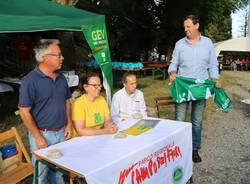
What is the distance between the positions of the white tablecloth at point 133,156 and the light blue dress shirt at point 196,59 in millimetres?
1017

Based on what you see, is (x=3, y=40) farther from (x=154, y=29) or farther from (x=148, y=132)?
(x=154, y=29)

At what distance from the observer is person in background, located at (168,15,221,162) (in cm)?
414

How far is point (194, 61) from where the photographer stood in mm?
4184

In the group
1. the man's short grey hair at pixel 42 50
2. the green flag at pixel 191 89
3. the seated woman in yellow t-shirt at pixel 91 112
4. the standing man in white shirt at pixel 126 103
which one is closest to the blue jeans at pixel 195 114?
the green flag at pixel 191 89

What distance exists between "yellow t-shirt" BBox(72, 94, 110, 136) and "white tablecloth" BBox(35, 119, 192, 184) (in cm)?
25

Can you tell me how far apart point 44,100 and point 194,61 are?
85.8 inches

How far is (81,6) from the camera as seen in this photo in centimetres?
1673

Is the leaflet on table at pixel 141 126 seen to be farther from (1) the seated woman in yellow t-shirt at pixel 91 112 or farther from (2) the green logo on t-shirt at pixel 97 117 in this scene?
(2) the green logo on t-shirt at pixel 97 117

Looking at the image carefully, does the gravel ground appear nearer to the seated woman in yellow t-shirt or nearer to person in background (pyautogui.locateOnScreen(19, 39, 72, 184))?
the seated woman in yellow t-shirt

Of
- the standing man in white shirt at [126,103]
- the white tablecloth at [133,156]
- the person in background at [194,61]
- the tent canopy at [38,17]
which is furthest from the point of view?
the tent canopy at [38,17]

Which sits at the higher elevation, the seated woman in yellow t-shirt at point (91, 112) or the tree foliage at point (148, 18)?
the tree foliage at point (148, 18)

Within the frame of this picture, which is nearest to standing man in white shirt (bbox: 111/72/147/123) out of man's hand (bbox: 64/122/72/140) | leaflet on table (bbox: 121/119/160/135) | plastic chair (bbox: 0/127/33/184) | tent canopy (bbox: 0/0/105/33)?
leaflet on table (bbox: 121/119/160/135)

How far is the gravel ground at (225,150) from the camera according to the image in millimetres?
4066

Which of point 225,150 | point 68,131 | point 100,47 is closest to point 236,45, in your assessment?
point 100,47
